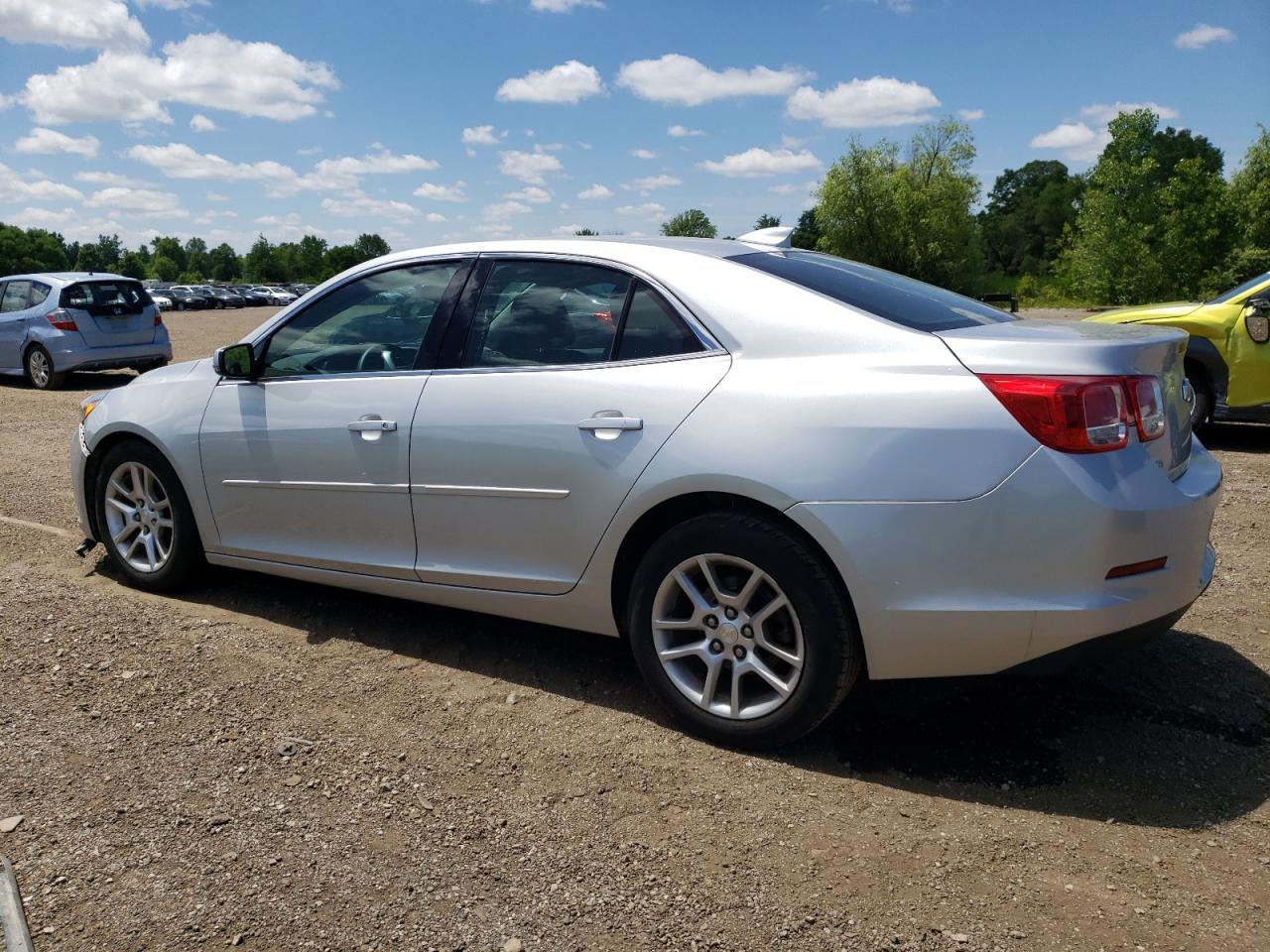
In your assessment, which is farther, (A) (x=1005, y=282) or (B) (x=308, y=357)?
(A) (x=1005, y=282)

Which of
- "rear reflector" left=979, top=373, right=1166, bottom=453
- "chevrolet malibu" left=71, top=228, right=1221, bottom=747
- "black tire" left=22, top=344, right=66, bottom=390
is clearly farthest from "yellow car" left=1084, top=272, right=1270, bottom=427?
"black tire" left=22, top=344, right=66, bottom=390

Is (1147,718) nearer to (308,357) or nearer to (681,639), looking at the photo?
(681,639)

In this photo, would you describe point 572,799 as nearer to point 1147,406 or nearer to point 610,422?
point 610,422

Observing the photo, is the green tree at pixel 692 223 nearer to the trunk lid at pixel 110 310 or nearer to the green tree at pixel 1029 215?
the trunk lid at pixel 110 310

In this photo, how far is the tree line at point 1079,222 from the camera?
54.7 meters

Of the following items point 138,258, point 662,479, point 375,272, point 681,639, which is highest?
point 138,258

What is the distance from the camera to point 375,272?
4293 mm

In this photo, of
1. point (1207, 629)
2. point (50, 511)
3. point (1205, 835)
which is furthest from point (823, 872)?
point (50, 511)

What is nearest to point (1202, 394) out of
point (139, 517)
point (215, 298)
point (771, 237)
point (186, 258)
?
point (771, 237)

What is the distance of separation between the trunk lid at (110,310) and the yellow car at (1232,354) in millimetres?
13214

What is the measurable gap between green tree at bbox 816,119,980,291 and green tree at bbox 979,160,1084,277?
2884cm

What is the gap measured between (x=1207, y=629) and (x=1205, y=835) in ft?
5.83

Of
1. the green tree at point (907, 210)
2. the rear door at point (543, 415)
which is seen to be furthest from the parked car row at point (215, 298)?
the rear door at point (543, 415)

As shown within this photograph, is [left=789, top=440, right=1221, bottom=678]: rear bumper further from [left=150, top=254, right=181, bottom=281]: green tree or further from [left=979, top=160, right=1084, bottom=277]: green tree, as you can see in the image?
[left=150, top=254, right=181, bottom=281]: green tree
